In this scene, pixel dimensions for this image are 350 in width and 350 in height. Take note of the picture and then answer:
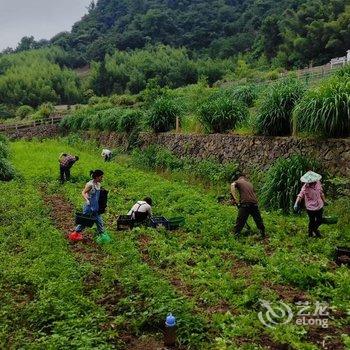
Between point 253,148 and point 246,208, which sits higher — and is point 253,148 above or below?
above

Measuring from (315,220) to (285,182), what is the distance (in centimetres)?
263

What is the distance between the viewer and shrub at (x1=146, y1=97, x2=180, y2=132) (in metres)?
22.3

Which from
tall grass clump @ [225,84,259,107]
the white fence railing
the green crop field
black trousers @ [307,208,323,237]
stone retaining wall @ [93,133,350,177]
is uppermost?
tall grass clump @ [225,84,259,107]

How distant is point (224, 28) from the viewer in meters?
108

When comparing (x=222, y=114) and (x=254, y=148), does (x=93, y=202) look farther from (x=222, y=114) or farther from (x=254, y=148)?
(x=222, y=114)

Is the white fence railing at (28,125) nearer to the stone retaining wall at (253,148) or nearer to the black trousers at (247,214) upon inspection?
the stone retaining wall at (253,148)

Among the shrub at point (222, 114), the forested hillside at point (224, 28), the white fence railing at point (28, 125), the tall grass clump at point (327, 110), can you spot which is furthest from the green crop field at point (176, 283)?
the forested hillside at point (224, 28)

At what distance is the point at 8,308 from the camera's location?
6.35 metres

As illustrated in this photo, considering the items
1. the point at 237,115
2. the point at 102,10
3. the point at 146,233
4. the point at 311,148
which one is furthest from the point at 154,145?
the point at 102,10

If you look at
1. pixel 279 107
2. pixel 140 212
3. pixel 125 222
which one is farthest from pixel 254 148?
pixel 125 222

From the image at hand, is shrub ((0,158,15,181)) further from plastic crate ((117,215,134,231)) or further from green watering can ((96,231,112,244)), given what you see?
green watering can ((96,231,112,244))

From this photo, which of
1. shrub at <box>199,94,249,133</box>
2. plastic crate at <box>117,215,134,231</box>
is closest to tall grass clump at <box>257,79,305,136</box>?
shrub at <box>199,94,249,133</box>

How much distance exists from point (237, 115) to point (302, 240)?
30.7 ft

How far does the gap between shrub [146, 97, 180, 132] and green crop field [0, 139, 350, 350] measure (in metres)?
10.7
